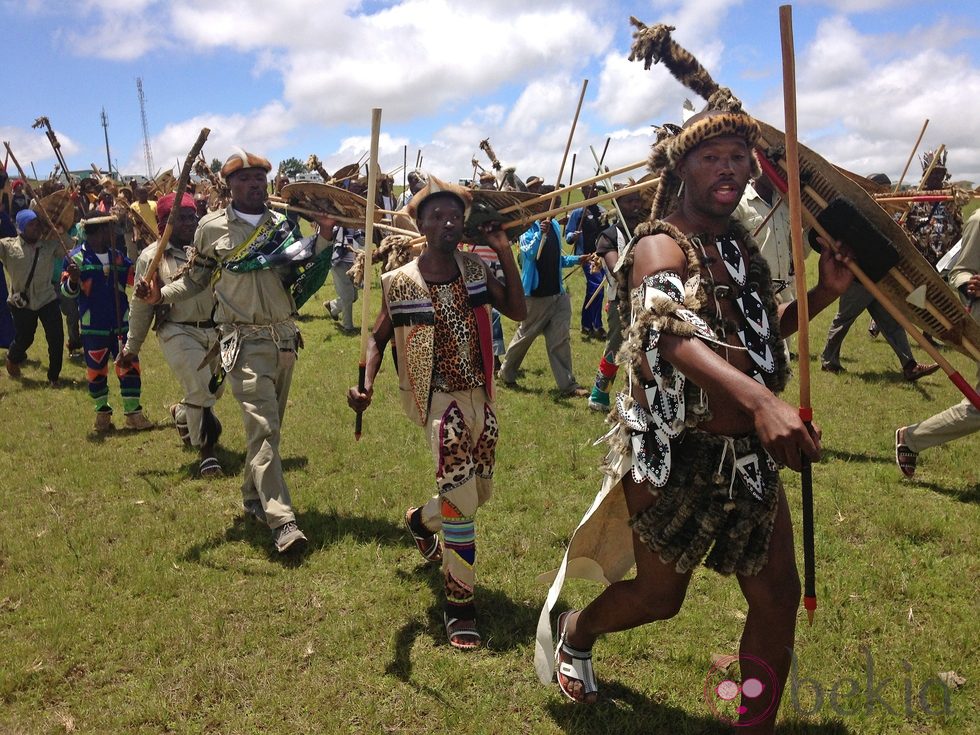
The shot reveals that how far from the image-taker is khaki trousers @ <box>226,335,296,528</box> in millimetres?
5043

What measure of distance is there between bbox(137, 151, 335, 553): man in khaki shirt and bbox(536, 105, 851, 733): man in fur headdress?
2.79 m

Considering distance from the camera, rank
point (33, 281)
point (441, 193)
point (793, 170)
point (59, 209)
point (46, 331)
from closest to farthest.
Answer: point (793, 170) < point (441, 193) < point (33, 281) < point (46, 331) < point (59, 209)

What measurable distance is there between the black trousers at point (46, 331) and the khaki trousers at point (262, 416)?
5.86 meters

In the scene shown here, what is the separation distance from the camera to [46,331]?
9656 millimetres

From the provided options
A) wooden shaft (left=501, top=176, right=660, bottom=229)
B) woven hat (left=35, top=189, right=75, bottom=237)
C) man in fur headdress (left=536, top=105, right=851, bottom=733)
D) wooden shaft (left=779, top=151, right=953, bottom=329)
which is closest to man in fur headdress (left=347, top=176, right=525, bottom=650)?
wooden shaft (left=501, top=176, right=660, bottom=229)

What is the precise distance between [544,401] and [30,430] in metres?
5.46

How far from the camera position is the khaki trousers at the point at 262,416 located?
504 cm

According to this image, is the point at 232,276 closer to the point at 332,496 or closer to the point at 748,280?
the point at 332,496

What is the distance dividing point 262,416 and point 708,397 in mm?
3335

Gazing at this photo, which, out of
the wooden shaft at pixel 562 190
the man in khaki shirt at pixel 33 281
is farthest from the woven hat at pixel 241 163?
the man in khaki shirt at pixel 33 281

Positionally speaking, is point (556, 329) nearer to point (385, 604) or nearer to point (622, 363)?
point (385, 604)

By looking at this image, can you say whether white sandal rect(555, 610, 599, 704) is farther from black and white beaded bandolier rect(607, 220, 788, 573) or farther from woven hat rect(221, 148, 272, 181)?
woven hat rect(221, 148, 272, 181)

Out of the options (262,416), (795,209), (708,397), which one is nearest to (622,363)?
(708,397)

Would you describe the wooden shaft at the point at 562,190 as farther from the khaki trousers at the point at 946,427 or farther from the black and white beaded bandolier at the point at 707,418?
the khaki trousers at the point at 946,427
